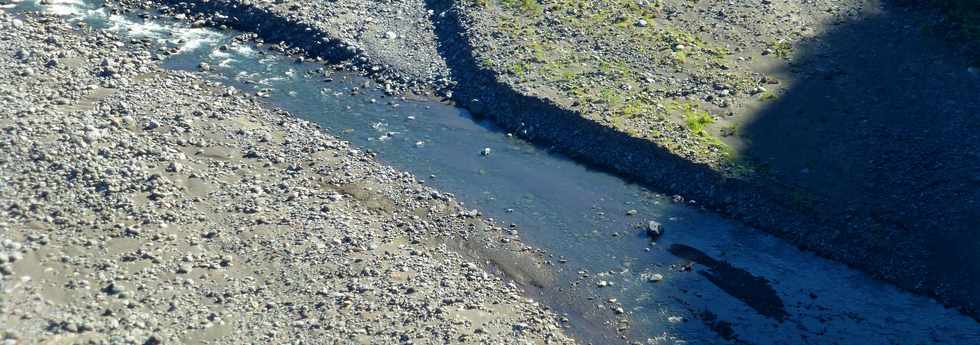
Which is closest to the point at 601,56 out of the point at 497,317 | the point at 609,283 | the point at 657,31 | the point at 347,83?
the point at 657,31

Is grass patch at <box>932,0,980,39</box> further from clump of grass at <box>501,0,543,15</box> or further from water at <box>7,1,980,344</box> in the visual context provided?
clump of grass at <box>501,0,543,15</box>

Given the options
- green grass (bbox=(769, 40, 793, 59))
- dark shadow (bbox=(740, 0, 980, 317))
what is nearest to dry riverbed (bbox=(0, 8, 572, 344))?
dark shadow (bbox=(740, 0, 980, 317))

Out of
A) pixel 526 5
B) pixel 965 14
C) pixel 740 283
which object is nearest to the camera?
pixel 740 283

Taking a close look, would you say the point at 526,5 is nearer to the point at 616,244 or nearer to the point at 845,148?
the point at 845,148

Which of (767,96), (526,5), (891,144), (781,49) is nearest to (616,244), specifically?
(767,96)

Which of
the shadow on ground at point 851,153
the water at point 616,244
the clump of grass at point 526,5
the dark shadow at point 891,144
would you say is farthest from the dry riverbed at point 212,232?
the clump of grass at point 526,5

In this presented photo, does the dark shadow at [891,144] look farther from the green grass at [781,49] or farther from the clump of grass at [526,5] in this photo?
the clump of grass at [526,5]
